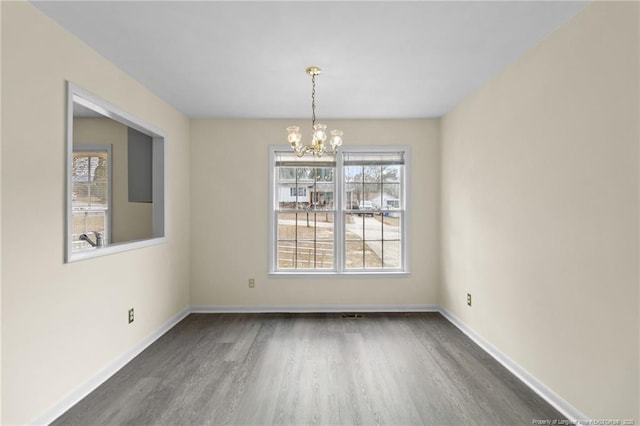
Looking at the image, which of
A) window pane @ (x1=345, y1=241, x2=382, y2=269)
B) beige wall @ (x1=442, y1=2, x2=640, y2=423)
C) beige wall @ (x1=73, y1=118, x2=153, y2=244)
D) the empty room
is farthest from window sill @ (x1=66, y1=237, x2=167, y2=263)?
beige wall @ (x1=442, y1=2, x2=640, y2=423)

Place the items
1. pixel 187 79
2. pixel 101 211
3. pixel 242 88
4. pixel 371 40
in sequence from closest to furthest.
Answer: pixel 371 40 → pixel 187 79 → pixel 242 88 → pixel 101 211

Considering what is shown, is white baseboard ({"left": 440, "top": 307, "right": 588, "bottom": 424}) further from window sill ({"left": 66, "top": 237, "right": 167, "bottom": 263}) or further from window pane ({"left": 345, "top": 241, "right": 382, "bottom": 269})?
window sill ({"left": 66, "top": 237, "right": 167, "bottom": 263})

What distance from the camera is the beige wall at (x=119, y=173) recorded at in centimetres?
437

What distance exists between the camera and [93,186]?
4.43m

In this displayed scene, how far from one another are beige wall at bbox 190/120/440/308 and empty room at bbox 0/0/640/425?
0.10 feet

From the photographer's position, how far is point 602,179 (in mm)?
1930

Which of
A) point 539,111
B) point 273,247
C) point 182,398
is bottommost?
point 182,398

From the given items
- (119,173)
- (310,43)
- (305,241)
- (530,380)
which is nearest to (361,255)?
(305,241)

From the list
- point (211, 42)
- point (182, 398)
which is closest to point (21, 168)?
point (211, 42)

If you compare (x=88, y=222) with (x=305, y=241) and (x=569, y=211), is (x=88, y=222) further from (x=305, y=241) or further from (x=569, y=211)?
(x=569, y=211)

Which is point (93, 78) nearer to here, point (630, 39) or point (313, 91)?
point (313, 91)

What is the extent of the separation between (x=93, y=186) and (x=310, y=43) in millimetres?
3637

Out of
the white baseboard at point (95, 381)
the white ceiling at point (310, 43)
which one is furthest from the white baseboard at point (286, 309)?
the white ceiling at point (310, 43)

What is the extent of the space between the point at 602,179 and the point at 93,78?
11.7 feet
